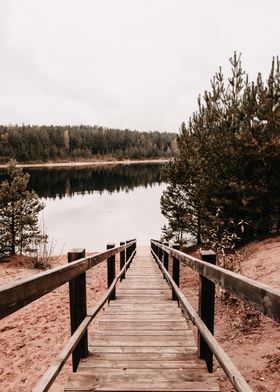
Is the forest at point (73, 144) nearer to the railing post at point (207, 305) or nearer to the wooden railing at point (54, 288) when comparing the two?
the wooden railing at point (54, 288)

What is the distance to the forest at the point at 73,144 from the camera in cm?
10675

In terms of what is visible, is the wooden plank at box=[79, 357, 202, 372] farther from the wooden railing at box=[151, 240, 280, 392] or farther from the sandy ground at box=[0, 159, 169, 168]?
the sandy ground at box=[0, 159, 169, 168]

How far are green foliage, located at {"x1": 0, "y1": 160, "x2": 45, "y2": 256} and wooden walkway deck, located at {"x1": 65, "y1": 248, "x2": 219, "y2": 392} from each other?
15129mm

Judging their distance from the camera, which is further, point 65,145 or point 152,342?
point 65,145

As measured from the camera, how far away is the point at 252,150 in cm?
1145

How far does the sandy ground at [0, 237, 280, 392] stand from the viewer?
14.1ft

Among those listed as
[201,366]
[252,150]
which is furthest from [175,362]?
[252,150]

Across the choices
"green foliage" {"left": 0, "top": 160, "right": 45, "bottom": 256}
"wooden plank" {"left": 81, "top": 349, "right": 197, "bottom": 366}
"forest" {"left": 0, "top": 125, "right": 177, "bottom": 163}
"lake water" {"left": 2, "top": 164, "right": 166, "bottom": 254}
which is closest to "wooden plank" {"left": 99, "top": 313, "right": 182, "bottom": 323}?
"wooden plank" {"left": 81, "top": 349, "right": 197, "bottom": 366}

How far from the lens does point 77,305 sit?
274 cm

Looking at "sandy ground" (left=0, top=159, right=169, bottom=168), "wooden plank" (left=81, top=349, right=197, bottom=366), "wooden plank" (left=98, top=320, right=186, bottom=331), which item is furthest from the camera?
"sandy ground" (left=0, top=159, right=169, bottom=168)

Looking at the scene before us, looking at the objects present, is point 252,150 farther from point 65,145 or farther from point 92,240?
point 65,145

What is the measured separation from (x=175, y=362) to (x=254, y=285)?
170cm

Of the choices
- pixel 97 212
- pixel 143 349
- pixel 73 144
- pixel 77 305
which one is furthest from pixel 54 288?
pixel 73 144

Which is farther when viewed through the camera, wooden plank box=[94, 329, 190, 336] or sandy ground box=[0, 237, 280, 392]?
sandy ground box=[0, 237, 280, 392]
